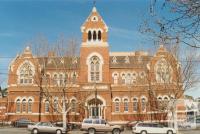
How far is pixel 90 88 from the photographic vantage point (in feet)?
182

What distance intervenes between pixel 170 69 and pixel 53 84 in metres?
19.4

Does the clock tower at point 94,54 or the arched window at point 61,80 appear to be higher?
the clock tower at point 94,54

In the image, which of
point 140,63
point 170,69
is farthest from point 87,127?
point 140,63

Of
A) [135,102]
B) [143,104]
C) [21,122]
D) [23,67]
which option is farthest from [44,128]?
[143,104]

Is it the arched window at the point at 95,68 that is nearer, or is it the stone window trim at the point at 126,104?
the arched window at the point at 95,68

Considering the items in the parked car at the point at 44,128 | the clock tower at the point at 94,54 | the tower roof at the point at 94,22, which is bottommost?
the parked car at the point at 44,128

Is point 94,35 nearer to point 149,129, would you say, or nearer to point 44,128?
point 44,128

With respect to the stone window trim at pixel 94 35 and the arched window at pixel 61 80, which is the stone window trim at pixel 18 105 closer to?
the arched window at pixel 61 80

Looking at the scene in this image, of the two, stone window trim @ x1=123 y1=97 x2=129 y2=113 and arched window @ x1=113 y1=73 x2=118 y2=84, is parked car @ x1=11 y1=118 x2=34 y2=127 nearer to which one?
stone window trim @ x1=123 y1=97 x2=129 y2=113

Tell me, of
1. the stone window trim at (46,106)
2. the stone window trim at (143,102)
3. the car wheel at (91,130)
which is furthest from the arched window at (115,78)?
the car wheel at (91,130)

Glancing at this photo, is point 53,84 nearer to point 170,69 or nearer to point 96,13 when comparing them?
point 96,13

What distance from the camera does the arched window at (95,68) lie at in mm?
57453

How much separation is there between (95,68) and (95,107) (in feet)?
20.2

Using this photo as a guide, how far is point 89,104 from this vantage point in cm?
5616
